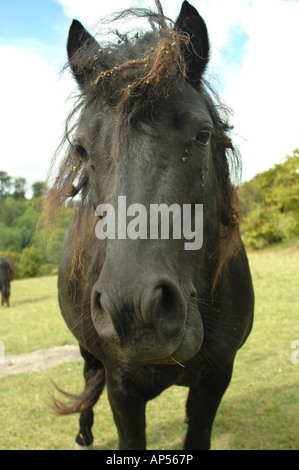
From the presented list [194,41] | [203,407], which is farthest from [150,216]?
[203,407]

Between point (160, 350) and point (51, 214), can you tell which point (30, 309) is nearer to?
point (51, 214)

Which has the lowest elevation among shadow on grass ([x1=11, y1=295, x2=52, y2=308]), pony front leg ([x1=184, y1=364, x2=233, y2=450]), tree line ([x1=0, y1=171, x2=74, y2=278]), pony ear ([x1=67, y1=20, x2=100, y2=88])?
shadow on grass ([x1=11, y1=295, x2=52, y2=308])

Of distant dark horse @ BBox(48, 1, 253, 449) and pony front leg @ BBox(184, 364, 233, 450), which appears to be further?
pony front leg @ BBox(184, 364, 233, 450)

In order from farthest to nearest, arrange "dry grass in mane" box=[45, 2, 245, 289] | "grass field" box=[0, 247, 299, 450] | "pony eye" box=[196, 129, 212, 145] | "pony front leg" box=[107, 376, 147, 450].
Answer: "grass field" box=[0, 247, 299, 450], "pony front leg" box=[107, 376, 147, 450], "pony eye" box=[196, 129, 212, 145], "dry grass in mane" box=[45, 2, 245, 289]

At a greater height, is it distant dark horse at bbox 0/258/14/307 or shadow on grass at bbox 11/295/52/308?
distant dark horse at bbox 0/258/14/307

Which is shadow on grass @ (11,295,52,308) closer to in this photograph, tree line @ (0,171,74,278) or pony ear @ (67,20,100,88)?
tree line @ (0,171,74,278)

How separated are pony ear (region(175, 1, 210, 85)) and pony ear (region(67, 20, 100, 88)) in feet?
1.50

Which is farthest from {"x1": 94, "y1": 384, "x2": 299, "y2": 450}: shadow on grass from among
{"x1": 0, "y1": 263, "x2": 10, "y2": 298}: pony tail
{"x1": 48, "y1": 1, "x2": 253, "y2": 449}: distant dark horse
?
{"x1": 0, "y1": 263, "x2": 10, "y2": 298}: pony tail

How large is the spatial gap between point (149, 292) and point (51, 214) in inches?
50.0

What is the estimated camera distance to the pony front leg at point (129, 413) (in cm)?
229

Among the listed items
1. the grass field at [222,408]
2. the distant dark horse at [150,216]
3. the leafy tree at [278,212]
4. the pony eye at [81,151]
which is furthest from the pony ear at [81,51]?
the leafy tree at [278,212]

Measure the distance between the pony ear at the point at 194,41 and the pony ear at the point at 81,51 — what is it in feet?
1.50

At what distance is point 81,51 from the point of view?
2.02 meters

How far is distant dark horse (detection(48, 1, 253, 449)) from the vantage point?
4.44 feet
